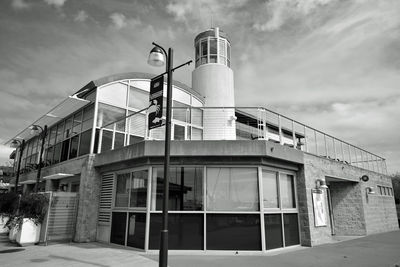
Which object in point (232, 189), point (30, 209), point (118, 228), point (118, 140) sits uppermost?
point (118, 140)

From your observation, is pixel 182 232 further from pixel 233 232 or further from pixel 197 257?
pixel 233 232

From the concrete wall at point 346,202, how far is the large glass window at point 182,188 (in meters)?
4.28

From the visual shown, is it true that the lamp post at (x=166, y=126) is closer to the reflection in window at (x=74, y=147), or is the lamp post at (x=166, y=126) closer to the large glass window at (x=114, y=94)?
the large glass window at (x=114, y=94)

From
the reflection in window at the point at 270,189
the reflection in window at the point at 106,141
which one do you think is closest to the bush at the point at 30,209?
the reflection in window at the point at 106,141

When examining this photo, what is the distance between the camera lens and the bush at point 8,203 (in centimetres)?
1180

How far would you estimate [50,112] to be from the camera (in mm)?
15305

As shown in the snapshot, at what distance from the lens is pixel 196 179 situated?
9859 mm

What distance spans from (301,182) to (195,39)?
1289 centimetres

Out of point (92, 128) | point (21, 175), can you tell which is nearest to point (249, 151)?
point (92, 128)

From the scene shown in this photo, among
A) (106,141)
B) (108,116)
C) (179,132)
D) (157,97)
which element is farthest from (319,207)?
(108,116)

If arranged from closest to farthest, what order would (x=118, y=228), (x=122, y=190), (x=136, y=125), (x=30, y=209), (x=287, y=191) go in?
(x=118, y=228) < (x=287, y=191) < (x=122, y=190) < (x=30, y=209) < (x=136, y=125)

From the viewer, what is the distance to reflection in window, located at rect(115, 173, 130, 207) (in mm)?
10945

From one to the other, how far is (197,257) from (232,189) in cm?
246

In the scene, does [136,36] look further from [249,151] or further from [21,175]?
[21,175]
